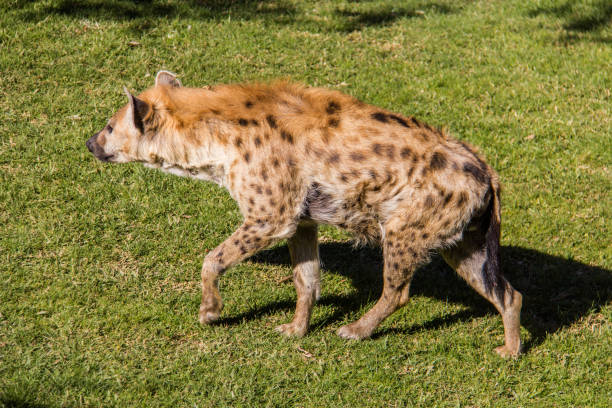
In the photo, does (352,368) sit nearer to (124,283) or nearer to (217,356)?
(217,356)

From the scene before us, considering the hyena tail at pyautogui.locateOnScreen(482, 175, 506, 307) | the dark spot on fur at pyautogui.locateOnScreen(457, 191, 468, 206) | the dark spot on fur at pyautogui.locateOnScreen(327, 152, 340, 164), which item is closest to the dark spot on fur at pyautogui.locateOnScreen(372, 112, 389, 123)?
the dark spot on fur at pyautogui.locateOnScreen(327, 152, 340, 164)

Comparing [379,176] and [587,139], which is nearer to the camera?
[379,176]

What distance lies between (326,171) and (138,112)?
139 cm

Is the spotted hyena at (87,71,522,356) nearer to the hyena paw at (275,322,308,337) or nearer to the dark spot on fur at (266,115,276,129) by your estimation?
the dark spot on fur at (266,115,276,129)

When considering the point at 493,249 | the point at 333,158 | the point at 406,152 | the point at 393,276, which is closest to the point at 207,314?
the point at 393,276

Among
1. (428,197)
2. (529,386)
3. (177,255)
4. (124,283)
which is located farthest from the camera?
(177,255)

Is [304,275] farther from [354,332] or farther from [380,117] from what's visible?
[380,117]

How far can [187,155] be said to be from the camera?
18.1ft

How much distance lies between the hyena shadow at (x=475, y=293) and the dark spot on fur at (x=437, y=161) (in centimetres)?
149

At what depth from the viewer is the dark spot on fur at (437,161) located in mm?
5211

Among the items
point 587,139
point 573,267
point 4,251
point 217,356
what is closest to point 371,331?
point 217,356

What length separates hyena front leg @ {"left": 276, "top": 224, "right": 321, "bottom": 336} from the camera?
584cm

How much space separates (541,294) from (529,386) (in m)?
1.22

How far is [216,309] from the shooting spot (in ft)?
18.5
